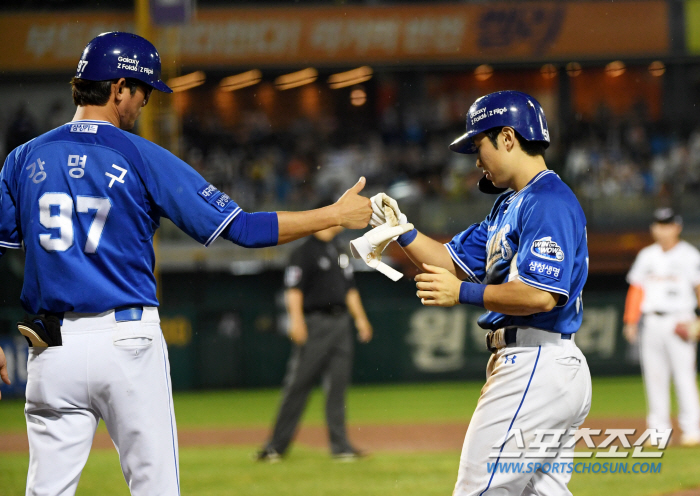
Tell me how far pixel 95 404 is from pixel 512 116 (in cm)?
186

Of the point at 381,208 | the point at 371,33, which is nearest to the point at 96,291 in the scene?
the point at 381,208

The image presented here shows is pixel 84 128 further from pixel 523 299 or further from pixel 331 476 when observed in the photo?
pixel 331 476

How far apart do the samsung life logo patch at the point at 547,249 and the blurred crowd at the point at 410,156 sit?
9933 mm

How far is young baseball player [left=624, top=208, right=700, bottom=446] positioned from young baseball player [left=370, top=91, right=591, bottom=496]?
14.7ft

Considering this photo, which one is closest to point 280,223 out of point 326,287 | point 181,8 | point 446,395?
point 181,8

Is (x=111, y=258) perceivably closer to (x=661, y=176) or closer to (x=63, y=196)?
(x=63, y=196)

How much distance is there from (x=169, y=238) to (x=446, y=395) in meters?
4.83

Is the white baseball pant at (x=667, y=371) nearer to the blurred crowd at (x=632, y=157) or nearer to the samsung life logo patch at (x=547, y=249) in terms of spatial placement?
the samsung life logo patch at (x=547, y=249)

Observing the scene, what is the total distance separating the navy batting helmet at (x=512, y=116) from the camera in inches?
126

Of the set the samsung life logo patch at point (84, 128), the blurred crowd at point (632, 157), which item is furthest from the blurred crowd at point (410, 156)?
the samsung life logo patch at point (84, 128)

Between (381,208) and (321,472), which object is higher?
(381,208)

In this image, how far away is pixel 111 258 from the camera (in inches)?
112

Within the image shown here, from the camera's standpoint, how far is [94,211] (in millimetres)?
2838

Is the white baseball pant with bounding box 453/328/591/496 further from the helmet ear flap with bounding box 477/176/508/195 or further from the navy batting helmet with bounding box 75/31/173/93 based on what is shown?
the navy batting helmet with bounding box 75/31/173/93
